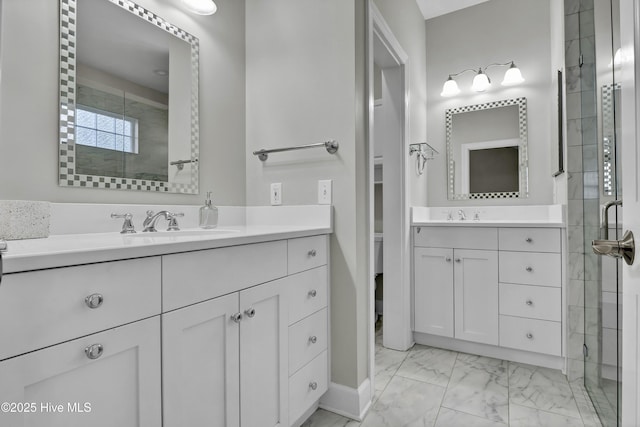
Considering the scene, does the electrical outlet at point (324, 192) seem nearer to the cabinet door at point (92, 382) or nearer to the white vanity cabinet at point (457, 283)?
the cabinet door at point (92, 382)

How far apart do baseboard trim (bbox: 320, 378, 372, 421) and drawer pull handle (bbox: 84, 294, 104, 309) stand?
48.6 inches

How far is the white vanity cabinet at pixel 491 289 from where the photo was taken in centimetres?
204

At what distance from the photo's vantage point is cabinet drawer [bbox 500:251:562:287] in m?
2.02

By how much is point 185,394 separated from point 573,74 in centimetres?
236

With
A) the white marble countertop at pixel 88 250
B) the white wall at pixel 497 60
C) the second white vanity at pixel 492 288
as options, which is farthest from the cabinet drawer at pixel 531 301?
the white marble countertop at pixel 88 250

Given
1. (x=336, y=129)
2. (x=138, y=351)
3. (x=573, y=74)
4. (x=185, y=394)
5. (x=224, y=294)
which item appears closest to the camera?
(x=138, y=351)

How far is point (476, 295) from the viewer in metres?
2.24

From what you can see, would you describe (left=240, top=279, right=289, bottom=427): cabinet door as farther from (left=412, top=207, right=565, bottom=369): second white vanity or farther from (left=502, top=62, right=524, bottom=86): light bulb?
(left=502, top=62, right=524, bottom=86): light bulb

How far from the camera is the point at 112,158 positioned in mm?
1279

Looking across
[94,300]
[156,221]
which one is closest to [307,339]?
[156,221]

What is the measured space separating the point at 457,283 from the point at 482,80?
1.70 m

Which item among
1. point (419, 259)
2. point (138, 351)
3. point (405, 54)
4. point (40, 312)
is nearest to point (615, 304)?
point (419, 259)

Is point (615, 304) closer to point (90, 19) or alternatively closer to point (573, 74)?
point (573, 74)

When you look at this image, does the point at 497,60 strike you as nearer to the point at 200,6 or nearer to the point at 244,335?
the point at 200,6
